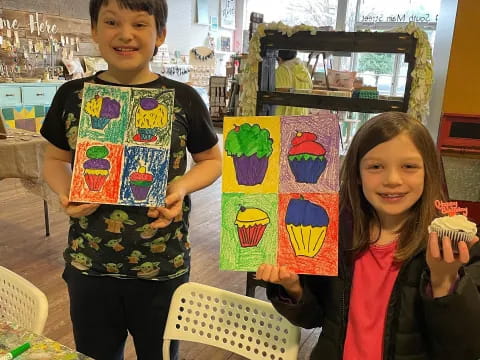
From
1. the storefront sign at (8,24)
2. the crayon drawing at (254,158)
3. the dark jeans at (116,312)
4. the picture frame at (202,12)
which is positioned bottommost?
the dark jeans at (116,312)

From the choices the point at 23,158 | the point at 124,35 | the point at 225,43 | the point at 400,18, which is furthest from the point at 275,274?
the point at 225,43

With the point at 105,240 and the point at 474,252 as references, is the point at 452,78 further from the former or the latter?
the point at 105,240

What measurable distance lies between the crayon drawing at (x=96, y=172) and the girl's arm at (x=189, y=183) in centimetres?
11

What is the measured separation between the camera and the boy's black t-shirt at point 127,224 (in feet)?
3.72

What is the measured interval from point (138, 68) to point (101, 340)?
734mm

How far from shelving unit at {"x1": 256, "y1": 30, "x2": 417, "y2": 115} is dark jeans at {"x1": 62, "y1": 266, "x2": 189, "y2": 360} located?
1.25 metres

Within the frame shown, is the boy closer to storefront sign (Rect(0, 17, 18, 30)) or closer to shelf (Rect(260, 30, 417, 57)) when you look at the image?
shelf (Rect(260, 30, 417, 57))

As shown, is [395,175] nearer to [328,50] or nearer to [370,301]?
[370,301]

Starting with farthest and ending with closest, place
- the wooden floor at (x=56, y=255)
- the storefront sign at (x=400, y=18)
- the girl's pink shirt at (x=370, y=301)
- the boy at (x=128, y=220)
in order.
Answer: the storefront sign at (x=400, y=18)
the wooden floor at (x=56, y=255)
the boy at (x=128, y=220)
the girl's pink shirt at (x=370, y=301)

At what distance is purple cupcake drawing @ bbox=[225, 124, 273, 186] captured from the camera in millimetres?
932

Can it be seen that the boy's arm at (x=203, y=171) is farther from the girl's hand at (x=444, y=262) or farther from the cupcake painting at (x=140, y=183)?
the girl's hand at (x=444, y=262)

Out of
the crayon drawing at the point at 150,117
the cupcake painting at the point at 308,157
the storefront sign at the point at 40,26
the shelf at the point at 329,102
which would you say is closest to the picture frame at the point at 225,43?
the storefront sign at the point at 40,26

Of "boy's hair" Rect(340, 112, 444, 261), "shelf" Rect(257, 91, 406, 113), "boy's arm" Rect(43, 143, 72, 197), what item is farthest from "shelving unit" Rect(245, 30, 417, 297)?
"boy's arm" Rect(43, 143, 72, 197)

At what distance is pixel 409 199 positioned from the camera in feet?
3.06
